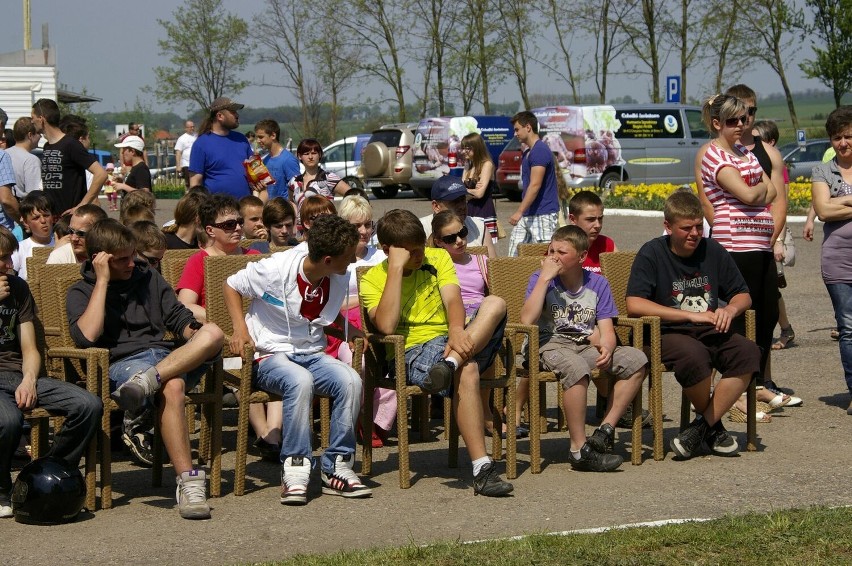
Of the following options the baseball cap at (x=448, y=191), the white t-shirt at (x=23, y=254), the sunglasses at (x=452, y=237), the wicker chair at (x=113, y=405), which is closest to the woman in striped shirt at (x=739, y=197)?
the baseball cap at (x=448, y=191)

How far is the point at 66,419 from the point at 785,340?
6.70 metres

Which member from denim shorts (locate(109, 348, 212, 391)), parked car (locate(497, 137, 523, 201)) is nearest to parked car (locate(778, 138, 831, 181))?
parked car (locate(497, 137, 523, 201))

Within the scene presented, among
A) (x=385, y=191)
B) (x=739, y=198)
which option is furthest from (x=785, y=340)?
(x=385, y=191)

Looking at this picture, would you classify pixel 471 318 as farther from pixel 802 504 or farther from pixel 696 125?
pixel 696 125

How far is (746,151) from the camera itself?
827 centimetres

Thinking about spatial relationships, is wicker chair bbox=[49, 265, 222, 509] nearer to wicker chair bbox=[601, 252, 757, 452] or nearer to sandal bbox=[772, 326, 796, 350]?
wicker chair bbox=[601, 252, 757, 452]

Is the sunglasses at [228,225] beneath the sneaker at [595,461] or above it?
above

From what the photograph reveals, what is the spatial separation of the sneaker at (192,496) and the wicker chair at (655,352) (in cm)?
260

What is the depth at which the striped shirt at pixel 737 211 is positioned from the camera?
26.4ft

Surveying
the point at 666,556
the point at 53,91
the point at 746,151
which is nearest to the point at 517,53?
the point at 53,91

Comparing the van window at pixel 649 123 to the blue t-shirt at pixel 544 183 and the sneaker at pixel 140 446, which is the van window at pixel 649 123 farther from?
the sneaker at pixel 140 446

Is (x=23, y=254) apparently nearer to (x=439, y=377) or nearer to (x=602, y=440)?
(x=439, y=377)

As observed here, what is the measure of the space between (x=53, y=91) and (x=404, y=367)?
82.2 feet

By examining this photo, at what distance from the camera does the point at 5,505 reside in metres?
6.01
